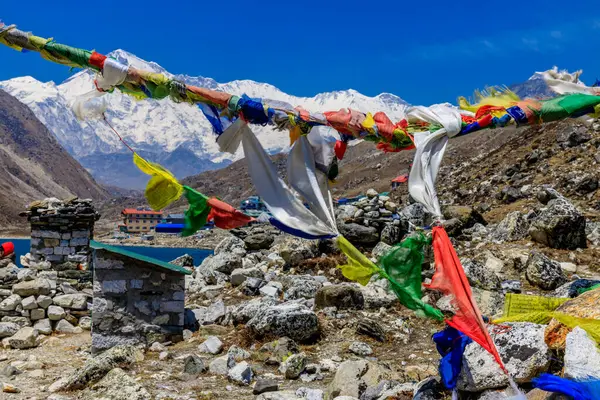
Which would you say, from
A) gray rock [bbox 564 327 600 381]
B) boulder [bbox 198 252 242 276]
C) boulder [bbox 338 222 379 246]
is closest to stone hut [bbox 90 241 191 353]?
boulder [bbox 198 252 242 276]

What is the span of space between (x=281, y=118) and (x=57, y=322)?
10144 millimetres

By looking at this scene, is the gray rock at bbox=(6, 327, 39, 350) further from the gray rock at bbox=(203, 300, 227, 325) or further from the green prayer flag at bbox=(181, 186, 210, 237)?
the green prayer flag at bbox=(181, 186, 210, 237)

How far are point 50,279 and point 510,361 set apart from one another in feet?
39.8

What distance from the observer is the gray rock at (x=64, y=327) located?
42.0ft

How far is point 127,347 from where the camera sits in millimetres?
9875

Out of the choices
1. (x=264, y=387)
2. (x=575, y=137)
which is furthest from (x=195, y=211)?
(x=575, y=137)

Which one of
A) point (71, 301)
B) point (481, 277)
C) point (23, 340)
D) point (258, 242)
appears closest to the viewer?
point (23, 340)

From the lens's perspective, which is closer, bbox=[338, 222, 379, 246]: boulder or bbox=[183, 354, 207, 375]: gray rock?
bbox=[183, 354, 207, 375]: gray rock

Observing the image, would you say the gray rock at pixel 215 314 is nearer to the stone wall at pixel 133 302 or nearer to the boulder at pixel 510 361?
the stone wall at pixel 133 302

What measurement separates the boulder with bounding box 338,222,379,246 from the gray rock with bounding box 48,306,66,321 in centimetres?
810

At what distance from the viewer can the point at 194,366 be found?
916 centimetres

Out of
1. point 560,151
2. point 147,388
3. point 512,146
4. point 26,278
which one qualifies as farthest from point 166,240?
point 147,388

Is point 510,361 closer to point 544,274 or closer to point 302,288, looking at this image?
point 544,274

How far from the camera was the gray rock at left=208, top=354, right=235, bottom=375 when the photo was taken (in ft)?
29.9
